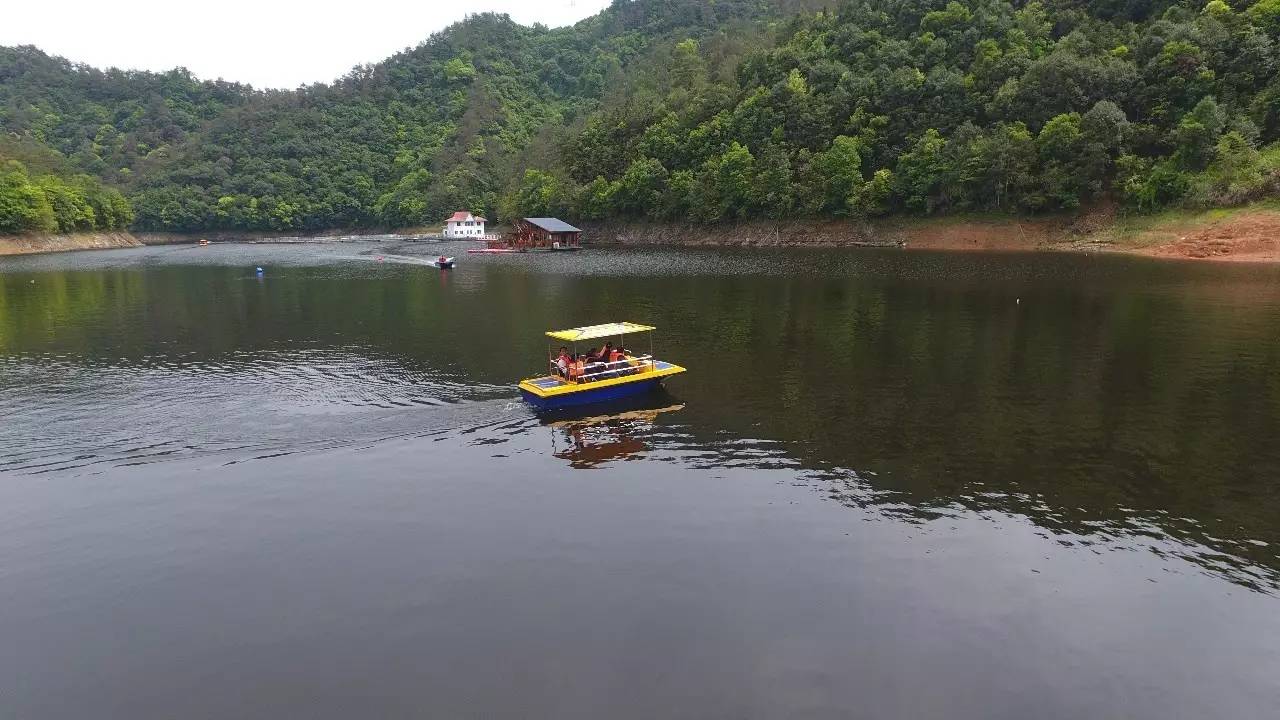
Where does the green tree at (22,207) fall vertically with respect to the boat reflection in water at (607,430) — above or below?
above

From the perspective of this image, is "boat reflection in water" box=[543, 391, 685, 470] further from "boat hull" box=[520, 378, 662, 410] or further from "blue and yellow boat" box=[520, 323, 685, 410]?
"blue and yellow boat" box=[520, 323, 685, 410]

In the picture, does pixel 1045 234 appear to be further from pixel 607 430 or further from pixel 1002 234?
pixel 607 430

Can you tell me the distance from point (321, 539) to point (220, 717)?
7458mm

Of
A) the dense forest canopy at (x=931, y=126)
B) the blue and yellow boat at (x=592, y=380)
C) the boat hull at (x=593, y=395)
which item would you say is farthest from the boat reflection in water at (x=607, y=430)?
the dense forest canopy at (x=931, y=126)

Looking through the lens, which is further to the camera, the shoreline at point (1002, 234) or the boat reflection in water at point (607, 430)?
the shoreline at point (1002, 234)

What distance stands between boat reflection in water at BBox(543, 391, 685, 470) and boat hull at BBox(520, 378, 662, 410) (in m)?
0.39

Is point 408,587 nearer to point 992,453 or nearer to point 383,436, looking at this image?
point 383,436

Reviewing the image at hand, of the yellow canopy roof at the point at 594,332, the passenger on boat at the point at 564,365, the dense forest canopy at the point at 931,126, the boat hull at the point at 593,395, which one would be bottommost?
the boat hull at the point at 593,395

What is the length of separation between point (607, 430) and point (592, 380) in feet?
12.4

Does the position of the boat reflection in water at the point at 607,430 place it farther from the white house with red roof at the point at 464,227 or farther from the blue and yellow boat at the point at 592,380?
the white house with red roof at the point at 464,227

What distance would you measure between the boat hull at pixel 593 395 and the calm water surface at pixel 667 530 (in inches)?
43.9

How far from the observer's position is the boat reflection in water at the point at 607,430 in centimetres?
2727

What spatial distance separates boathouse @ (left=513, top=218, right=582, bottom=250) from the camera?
13000cm

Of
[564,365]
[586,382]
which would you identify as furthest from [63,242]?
[586,382]
